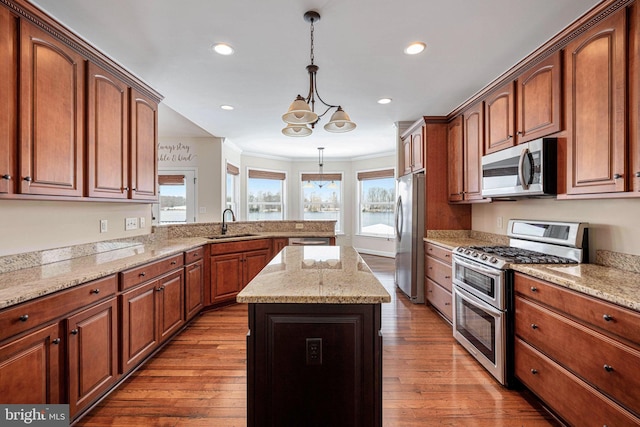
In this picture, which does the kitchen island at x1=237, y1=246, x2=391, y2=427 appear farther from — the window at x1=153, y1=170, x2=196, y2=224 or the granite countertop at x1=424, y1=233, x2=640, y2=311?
the window at x1=153, y1=170, x2=196, y2=224

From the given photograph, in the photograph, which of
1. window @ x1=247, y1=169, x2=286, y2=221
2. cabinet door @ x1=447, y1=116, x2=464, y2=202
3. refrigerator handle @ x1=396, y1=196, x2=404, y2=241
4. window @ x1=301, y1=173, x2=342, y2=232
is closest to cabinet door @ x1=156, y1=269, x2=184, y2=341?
refrigerator handle @ x1=396, y1=196, x2=404, y2=241

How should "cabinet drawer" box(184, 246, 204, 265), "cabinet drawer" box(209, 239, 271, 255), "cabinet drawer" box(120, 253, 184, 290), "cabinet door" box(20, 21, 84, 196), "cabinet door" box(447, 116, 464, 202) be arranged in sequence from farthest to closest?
"cabinet drawer" box(209, 239, 271, 255), "cabinet door" box(447, 116, 464, 202), "cabinet drawer" box(184, 246, 204, 265), "cabinet drawer" box(120, 253, 184, 290), "cabinet door" box(20, 21, 84, 196)

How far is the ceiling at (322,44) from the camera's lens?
1.93 metres

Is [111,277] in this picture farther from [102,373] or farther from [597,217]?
[597,217]

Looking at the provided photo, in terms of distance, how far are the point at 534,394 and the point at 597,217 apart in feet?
4.34

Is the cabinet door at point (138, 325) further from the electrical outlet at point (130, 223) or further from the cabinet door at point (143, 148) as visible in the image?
the cabinet door at point (143, 148)

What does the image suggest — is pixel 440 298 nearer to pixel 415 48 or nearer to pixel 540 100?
pixel 540 100

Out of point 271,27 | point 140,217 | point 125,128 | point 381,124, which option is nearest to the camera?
point 271,27

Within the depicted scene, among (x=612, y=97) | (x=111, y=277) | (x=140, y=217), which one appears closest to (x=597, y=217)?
(x=612, y=97)

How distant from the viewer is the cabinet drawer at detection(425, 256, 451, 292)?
10.6 ft

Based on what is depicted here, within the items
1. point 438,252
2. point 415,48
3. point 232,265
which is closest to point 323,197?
point 232,265

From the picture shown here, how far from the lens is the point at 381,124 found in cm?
477

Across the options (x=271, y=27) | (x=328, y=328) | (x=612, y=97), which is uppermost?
(x=271, y=27)

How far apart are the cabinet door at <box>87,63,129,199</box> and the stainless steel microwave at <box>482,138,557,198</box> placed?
10.9ft
